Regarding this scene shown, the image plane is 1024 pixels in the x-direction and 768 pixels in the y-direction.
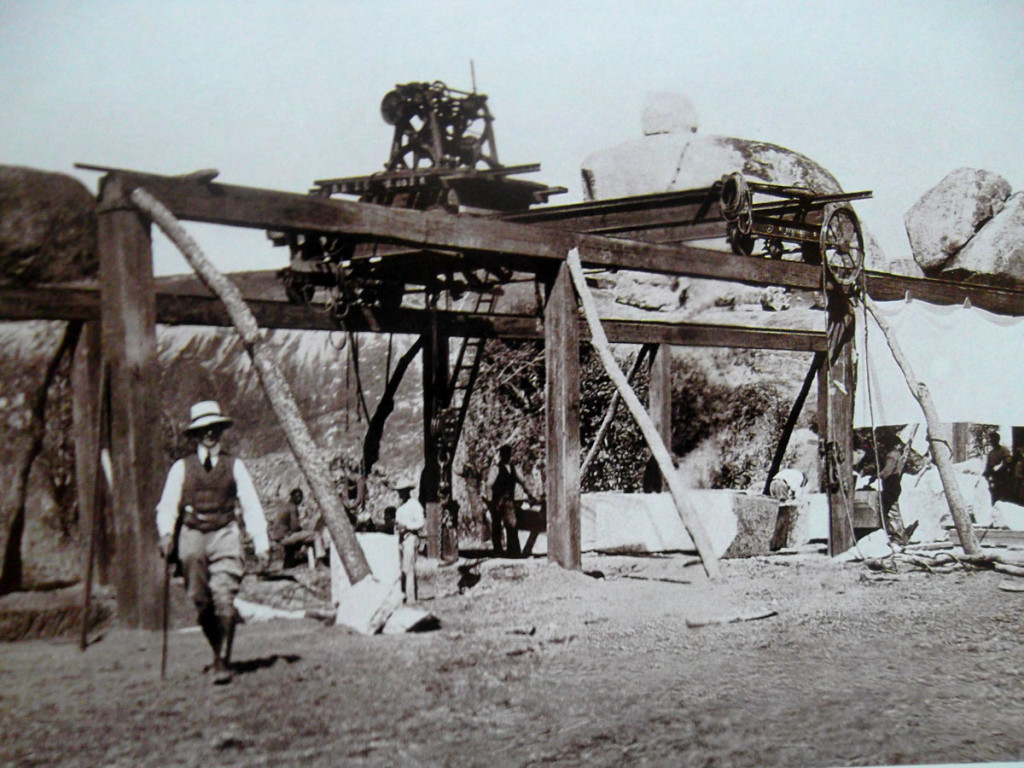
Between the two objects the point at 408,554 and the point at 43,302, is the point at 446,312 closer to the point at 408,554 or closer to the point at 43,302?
the point at 408,554

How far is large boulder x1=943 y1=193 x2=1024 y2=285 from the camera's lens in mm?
12656

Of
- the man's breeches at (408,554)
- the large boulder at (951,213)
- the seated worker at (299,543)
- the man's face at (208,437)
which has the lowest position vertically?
the man's breeches at (408,554)

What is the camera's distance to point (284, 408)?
6637 millimetres

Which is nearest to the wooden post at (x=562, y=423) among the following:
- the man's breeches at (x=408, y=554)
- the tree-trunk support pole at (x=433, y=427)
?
the man's breeches at (x=408, y=554)

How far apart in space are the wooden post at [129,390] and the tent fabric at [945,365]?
27.9ft

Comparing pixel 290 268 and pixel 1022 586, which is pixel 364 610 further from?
pixel 1022 586

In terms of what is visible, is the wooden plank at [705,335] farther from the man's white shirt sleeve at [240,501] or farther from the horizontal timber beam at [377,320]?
the man's white shirt sleeve at [240,501]

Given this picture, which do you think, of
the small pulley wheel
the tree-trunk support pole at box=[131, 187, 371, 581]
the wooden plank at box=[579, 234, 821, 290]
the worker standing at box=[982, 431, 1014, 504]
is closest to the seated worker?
the tree-trunk support pole at box=[131, 187, 371, 581]

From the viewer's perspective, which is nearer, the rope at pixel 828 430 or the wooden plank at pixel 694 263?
the wooden plank at pixel 694 263

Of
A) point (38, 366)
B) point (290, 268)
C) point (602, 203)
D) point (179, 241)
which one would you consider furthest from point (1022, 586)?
point (38, 366)

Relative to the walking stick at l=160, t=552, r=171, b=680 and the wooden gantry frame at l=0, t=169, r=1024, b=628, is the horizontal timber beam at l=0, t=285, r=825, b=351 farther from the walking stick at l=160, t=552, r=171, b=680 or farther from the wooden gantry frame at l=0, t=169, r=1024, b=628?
the walking stick at l=160, t=552, r=171, b=680

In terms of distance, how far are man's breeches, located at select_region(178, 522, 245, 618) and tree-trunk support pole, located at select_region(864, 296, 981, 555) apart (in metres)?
7.98

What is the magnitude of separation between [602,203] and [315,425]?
562cm

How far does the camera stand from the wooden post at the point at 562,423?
952cm
